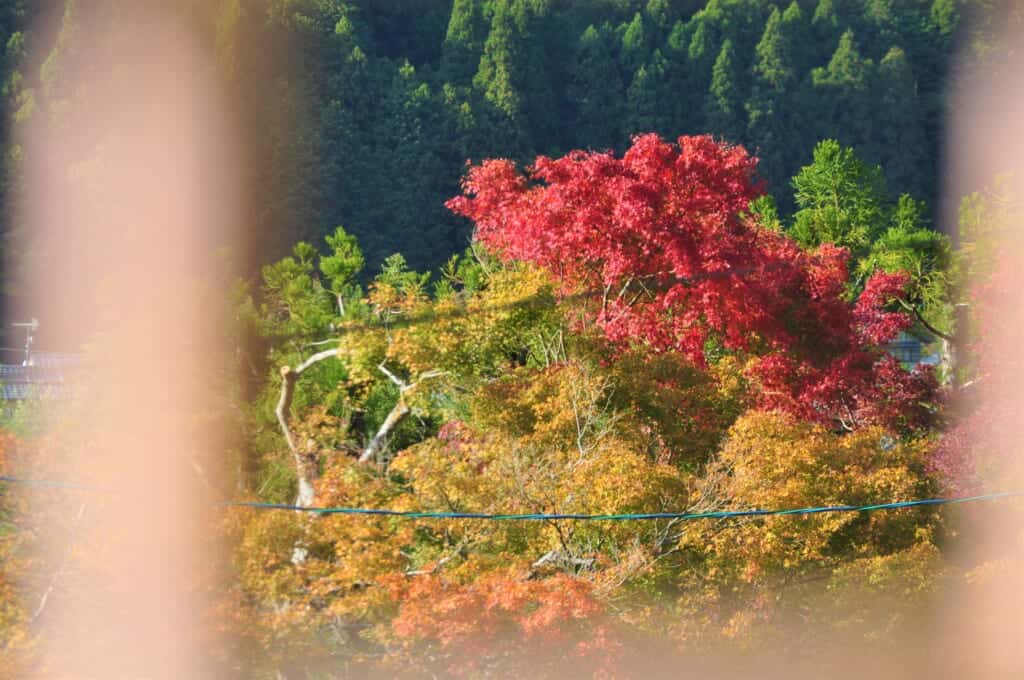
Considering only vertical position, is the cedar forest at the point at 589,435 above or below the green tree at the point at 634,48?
below

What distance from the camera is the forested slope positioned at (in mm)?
17266

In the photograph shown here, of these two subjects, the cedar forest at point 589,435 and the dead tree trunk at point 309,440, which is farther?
the dead tree trunk at point 309,440

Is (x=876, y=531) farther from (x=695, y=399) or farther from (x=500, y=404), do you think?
(x=500, y=404)

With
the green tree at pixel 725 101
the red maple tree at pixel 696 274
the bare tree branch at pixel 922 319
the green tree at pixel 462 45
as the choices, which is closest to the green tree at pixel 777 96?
the green tree at pixel 725 101

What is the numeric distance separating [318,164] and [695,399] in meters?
11.2

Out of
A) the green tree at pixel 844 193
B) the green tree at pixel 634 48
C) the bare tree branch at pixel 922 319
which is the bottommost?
the bare tree branch at pixel 922 319

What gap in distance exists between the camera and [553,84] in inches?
853

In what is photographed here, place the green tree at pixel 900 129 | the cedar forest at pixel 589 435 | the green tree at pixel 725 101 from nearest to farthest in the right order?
the cedar forest at pixel 589 435
the green tree at pixel 900 129
the green tree at pixel 725 101

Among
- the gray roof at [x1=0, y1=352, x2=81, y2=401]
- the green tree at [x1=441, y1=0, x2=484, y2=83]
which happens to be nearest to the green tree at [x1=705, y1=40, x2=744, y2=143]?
the green tree at [x1=441, y1=0, x2=484, y2=83]

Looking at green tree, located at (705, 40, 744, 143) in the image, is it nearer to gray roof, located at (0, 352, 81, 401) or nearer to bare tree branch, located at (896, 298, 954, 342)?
bare tree branch, located at (896, 298, 954, 342)

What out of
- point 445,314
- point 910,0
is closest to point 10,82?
point 445,314

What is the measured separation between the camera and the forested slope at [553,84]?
17266 millimetres

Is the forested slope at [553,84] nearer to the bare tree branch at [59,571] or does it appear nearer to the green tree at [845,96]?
the green tree at [845,96]

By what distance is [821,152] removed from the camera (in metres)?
11.4
